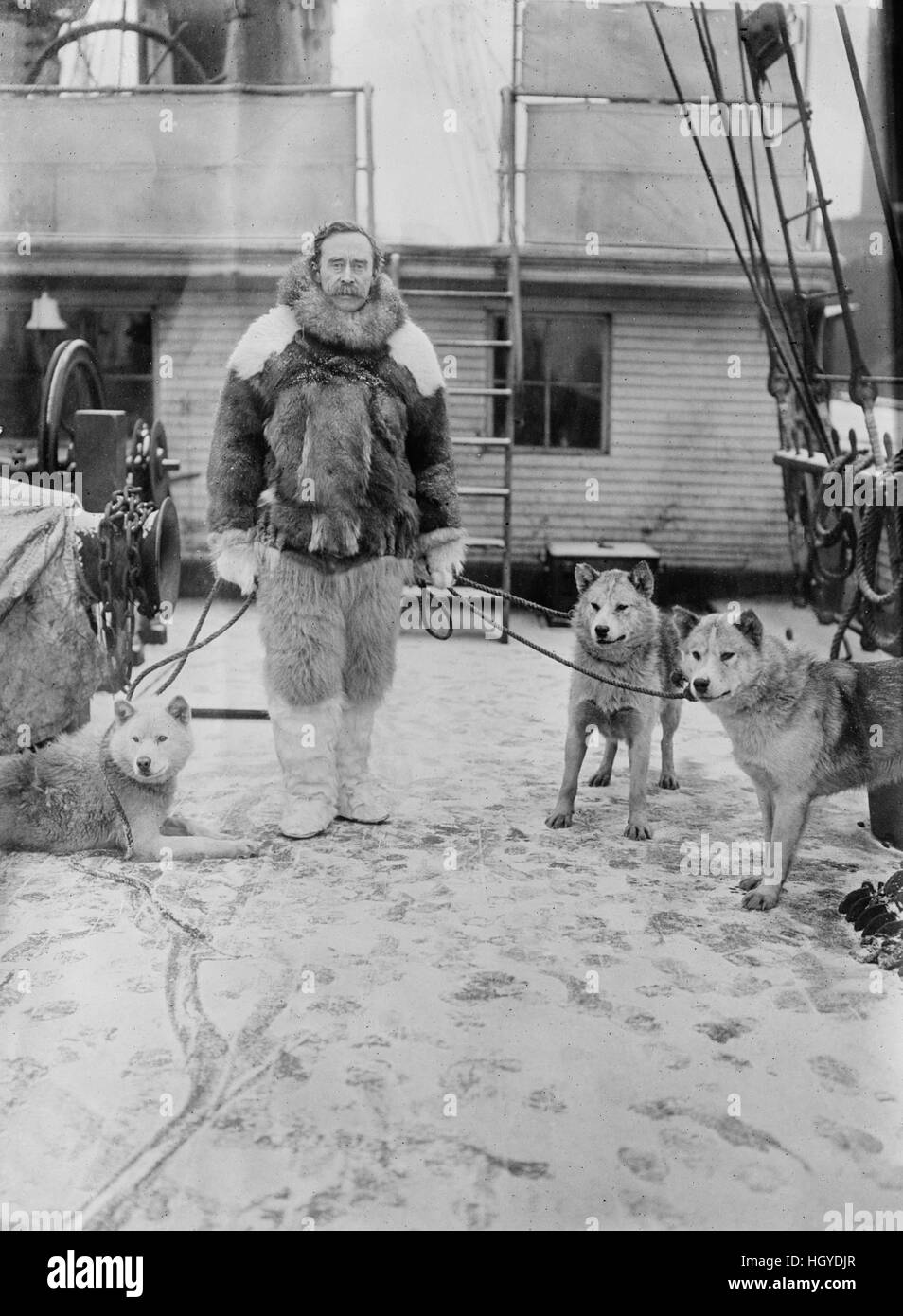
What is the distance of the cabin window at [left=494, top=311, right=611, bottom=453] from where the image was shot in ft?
18.8

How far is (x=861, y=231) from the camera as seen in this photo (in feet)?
10.8

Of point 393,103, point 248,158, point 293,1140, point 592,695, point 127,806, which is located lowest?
point 293,1140

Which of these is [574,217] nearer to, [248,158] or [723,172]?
[723,172]

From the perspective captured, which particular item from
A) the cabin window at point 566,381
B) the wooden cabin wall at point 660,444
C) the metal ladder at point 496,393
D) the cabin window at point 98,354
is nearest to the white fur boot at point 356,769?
the metal ladder at point 496,393

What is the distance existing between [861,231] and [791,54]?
0.56m

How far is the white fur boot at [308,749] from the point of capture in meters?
3.24

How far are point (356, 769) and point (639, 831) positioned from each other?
834 mm

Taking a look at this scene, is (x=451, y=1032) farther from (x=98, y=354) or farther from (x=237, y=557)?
(x=98, y=354)

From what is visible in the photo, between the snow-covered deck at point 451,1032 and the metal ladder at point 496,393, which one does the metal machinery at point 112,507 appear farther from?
the metal ladder at point 496,393

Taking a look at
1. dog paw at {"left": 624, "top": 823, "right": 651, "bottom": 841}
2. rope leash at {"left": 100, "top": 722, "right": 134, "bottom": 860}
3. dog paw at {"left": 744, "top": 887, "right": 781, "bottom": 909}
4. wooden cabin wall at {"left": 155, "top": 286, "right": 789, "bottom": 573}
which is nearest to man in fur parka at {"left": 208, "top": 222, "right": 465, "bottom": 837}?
rope leash at {"left": 100, "top": 722, "right": 134, "bottom": 860}

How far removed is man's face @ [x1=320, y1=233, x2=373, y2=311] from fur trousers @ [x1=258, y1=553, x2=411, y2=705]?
27.5 inches

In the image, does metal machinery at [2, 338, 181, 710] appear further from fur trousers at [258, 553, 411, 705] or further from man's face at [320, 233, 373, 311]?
man's face at [320, 233, 373, 311]
